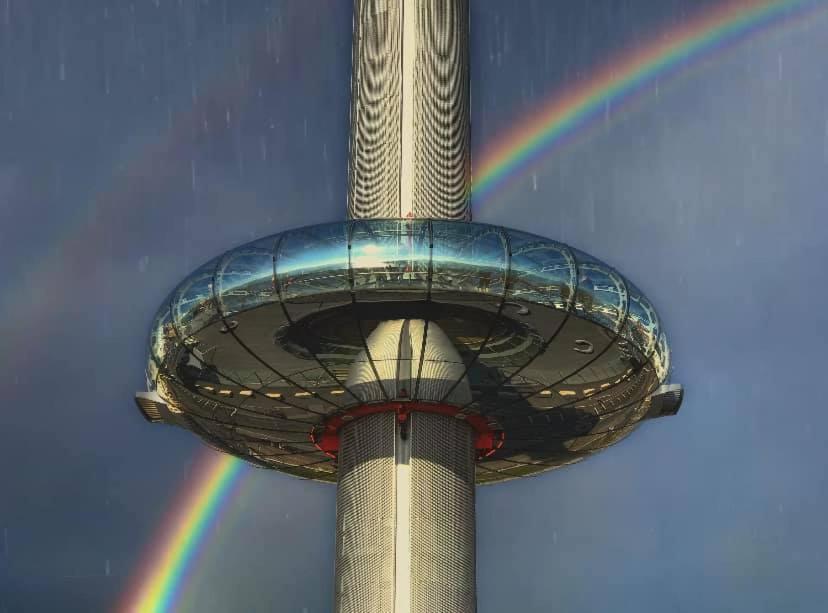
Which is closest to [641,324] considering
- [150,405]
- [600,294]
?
[600,294]

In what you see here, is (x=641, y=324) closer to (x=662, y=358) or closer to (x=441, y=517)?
(x=662, y=358)

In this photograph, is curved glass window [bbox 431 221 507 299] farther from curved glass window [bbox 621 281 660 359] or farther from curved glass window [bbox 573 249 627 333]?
curved glass window [bbox 621 281 660 359]

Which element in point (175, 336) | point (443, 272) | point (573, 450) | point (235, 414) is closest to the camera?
point (443, 272)

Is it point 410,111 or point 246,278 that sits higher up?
point 410,111

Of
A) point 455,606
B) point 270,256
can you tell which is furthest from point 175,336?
point 455,606

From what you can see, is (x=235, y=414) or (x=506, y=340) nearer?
(x=506, y=340)

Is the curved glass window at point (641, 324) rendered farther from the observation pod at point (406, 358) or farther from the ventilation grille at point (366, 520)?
the ventilation grille at point (366, 520)

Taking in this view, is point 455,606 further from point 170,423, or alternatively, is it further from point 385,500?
point 170,423
